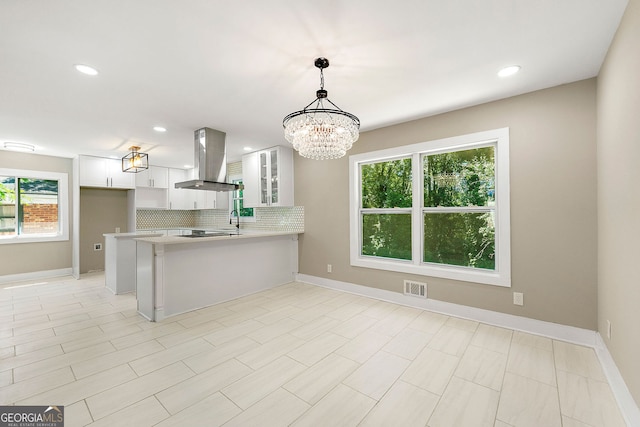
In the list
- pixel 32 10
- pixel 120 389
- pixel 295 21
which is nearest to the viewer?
pixel 32 10

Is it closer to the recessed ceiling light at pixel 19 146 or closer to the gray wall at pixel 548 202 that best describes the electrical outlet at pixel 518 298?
the gray wall at pixel 548 202

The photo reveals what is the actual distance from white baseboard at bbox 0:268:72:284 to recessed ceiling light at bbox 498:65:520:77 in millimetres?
7869

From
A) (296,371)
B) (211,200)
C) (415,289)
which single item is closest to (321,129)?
(296,371)

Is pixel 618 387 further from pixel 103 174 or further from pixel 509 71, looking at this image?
pixel 103 174

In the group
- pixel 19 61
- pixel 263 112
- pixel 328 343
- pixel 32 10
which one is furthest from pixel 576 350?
pixel 19 61

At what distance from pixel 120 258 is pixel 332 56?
435 cm

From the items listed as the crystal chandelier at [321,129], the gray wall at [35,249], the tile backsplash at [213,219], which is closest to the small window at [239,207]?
the tile backsplash at [213,219]

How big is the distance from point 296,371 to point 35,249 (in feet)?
20.2

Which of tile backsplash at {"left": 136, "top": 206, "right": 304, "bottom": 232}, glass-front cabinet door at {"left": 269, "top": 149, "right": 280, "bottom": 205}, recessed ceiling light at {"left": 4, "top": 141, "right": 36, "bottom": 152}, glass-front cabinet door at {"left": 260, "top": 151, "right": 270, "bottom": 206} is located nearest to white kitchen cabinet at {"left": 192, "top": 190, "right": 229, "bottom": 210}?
tile backsplash at {"left": 136, "top": 206, "right": 304, "bottom": 232}

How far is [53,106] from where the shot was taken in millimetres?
3053

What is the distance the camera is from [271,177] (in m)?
5.01

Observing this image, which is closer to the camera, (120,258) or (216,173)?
(216,173)

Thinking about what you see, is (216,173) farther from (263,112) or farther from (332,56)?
(332,56)

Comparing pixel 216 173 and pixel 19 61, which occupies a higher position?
pixel 19 61
